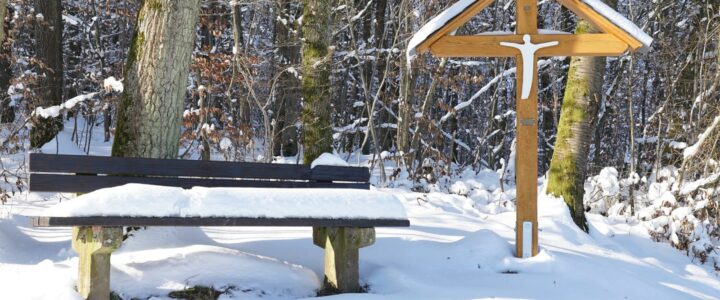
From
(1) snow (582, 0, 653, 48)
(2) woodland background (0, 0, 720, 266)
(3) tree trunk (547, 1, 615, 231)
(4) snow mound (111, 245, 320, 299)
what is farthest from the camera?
(2) woodland background (0, 0, 720, 266)

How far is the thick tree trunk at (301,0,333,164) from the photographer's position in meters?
7.90

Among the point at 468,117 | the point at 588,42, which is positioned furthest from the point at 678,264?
the point at 468,117

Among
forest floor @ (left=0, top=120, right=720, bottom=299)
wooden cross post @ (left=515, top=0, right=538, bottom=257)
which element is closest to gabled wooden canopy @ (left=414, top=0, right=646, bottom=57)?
wooden cross post @ (left=515, top=0, right=538, bottom=257)

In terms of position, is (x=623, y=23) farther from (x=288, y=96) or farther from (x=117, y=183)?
(x=288, y=96)

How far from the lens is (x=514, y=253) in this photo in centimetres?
609

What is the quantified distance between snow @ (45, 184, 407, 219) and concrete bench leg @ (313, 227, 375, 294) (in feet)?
0.77

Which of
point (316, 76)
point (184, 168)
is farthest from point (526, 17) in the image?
point (184, 168)

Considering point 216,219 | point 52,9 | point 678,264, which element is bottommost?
point 678,264

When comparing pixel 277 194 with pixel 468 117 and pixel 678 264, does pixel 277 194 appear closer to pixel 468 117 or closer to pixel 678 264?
pixel 678 264

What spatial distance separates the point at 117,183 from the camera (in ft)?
16.7

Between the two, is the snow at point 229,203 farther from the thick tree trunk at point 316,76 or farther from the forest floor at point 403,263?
the thick tree trunk at point 316,76

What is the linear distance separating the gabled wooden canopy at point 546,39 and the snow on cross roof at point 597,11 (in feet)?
0.07

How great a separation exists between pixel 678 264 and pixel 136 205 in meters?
5.49

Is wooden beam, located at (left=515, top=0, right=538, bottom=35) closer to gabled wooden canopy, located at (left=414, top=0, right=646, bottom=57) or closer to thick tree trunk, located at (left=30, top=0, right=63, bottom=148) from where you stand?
gabled wooden canopy, located at (left=414, top=0, right=646, bottom=57)
